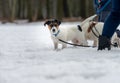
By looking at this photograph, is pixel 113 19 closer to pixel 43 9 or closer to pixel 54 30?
pixel 54 30

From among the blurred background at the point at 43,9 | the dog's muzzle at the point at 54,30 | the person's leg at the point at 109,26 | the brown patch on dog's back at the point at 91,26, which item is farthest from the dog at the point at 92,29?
the blurred background at the point at 43,9

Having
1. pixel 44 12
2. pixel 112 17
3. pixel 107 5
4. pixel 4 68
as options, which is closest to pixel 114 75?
pixel 4 68

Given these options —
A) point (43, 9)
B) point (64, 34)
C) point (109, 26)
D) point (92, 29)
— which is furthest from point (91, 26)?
point (43, 9)

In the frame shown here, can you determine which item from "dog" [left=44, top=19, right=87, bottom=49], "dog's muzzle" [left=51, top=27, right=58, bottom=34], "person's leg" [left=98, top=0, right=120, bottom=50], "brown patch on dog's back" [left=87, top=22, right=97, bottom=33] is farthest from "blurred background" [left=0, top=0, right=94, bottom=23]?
"person's leg" [left=98, top=0, right=120, bottom=50]

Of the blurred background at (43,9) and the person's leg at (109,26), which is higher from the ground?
the person's leg at (109,26)

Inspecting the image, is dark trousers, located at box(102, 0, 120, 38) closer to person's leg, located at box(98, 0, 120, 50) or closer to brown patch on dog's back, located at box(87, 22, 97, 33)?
person's leg, located at box(98, 0, 120, 50)

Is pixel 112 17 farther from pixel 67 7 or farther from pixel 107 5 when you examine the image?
→ pixel 67 7

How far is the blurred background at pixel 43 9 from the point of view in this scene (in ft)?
103

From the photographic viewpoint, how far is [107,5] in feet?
26.3

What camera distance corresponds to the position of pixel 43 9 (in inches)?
1460

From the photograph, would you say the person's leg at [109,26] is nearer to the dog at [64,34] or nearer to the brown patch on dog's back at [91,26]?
the brown patch on dog's back at [91,26]

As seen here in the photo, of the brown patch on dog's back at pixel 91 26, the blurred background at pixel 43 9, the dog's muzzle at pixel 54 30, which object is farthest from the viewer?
the blurred background at pixel 43 9

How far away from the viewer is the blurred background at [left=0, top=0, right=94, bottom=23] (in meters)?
31.3

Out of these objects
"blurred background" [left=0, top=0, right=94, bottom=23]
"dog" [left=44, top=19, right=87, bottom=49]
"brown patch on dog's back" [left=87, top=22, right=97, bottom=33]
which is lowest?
"blurred background" [left=0, top=0, right=94, bottom=23]
